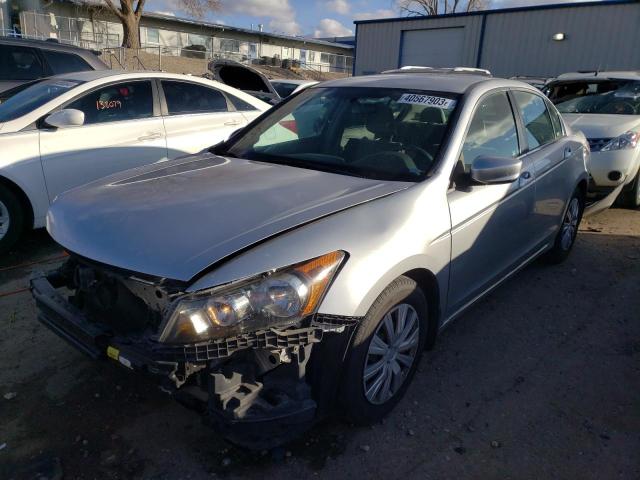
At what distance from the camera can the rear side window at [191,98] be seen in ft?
18.2

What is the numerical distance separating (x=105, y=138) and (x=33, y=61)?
11.0 feet

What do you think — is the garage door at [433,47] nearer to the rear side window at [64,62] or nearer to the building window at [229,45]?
the rear side window at [64,62]

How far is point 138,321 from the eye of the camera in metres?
2.26

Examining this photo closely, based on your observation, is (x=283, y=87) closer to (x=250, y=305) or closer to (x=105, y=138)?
(x=105, y=138)

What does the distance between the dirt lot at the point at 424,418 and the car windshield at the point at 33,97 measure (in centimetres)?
189

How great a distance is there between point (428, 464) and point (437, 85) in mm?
2238

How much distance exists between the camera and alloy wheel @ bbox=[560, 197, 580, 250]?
457 cm

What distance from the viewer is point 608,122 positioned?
6199mm

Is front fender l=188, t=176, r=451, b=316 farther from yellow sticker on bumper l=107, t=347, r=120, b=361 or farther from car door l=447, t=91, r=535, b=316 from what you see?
yellow sticker on bumper l=107, t=347, r=120, b=361

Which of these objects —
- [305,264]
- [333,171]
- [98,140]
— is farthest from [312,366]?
[98,140]

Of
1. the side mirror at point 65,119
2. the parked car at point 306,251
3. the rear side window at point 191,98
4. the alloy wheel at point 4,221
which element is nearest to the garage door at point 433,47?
the rear side window at point 191,98

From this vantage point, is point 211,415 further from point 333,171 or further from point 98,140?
point 98,140

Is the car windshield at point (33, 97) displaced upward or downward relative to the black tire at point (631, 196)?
upward

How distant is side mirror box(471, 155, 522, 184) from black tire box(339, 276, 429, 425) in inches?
28.4
